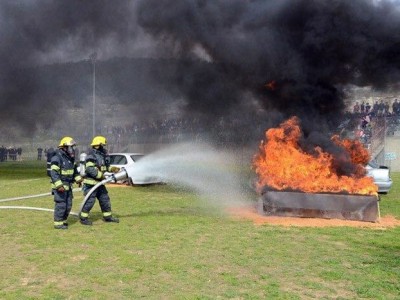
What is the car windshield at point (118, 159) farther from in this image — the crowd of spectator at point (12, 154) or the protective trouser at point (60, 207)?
the crowd of spectator at point (12, 154)

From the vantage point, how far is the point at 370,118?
93.0 feet

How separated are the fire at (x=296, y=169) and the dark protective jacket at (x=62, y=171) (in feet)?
15.5

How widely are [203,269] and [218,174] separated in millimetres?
15912

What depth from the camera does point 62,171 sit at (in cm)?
928

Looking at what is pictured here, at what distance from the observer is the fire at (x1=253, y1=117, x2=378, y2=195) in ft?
34.8

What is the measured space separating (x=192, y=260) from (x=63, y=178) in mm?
4097

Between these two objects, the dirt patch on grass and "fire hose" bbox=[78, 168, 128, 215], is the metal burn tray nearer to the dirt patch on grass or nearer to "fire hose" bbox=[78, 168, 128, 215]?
the dirt patch on grass

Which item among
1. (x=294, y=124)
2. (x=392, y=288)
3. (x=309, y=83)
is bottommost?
(x=392, y=288)

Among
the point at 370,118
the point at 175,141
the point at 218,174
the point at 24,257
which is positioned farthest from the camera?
the point at 370,118

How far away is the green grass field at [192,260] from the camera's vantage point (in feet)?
17.3

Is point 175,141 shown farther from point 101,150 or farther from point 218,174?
point 101,150

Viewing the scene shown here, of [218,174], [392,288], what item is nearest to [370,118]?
[218,174]

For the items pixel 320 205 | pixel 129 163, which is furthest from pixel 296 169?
pixel 129 163

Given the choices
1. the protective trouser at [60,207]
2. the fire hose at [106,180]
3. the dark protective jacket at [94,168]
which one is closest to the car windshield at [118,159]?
the dark protective jacket at [94,168]
